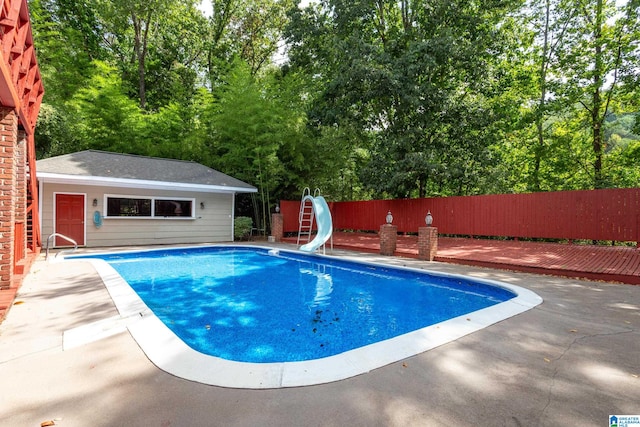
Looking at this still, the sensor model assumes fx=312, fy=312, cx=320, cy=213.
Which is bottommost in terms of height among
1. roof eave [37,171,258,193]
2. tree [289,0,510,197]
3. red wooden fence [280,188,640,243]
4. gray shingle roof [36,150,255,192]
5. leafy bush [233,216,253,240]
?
leafy bush [233,216,253,240]

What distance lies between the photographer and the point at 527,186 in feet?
46.8

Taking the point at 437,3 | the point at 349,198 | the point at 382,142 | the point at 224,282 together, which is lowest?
the point at 224,282

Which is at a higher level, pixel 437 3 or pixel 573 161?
pixel 437 3

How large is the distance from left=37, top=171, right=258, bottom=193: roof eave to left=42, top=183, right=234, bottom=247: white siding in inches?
14.9

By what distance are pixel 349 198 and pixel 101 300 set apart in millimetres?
15171

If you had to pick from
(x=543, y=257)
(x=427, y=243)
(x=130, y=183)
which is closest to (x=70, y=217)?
(x=130, y=183)

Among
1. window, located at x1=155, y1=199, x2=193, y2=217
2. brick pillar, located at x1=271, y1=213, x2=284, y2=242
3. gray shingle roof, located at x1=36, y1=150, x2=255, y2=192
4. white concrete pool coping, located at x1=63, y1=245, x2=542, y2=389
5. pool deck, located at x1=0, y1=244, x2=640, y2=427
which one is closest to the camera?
pool deck, located at x1=0, y1=244, x2=640, y2=427

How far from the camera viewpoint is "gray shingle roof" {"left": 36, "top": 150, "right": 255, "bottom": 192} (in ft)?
28.9

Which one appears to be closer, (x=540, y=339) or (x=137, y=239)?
(x=540, y=339)

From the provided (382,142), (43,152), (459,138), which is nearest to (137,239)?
(43,152)

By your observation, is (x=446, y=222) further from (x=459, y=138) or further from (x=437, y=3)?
(x=437, y=3)

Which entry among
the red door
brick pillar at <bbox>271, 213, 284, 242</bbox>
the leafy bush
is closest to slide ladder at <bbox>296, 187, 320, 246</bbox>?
brick pillar at <bbox>271, 213, 284, 242</bbox>

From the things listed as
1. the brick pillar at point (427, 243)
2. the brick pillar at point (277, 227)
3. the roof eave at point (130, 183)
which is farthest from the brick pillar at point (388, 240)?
the roof eave at point (130, 183)

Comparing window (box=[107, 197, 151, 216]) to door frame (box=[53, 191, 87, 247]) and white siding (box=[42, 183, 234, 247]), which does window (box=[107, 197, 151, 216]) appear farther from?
door frame (box=[53, 191, 87, 247])
